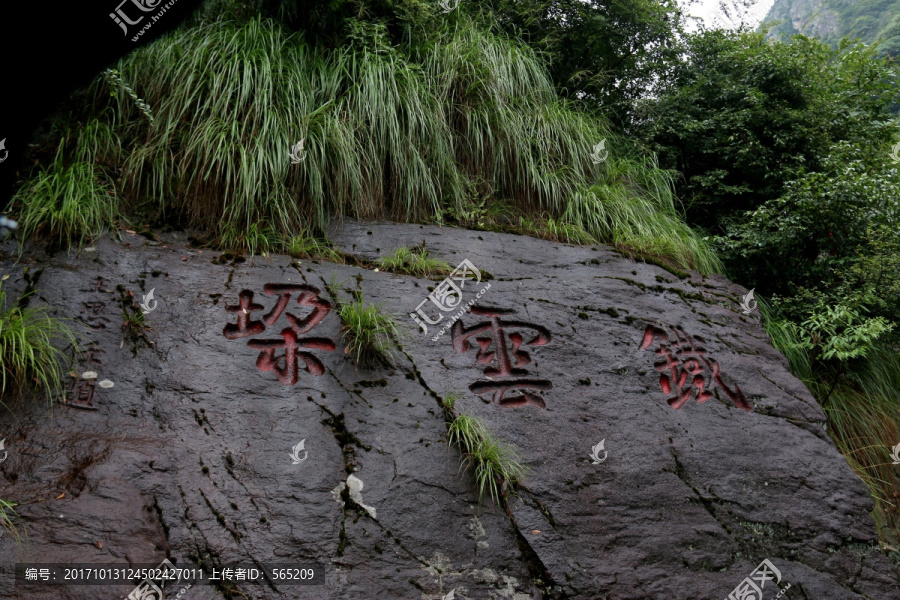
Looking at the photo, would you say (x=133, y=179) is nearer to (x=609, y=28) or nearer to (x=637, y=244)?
(x=637, y=244)

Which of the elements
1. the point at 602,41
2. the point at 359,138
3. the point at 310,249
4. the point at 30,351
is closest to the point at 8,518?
the point at 30,351

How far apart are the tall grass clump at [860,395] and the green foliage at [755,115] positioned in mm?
1122

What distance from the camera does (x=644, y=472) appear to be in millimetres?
3131

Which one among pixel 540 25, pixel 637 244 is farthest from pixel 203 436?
pixel 540 25

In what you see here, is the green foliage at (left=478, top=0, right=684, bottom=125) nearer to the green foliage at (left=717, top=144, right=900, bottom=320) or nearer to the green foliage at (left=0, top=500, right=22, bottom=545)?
the green foliage at (left=717, top=144, right=900, bottom=320)

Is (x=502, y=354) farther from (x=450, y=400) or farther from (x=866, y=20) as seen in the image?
(x=866, y=20)

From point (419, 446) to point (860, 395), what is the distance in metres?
3.60

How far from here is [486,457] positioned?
2.95m

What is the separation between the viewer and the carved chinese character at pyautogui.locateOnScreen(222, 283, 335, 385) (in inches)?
123

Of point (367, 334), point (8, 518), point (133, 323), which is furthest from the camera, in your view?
point (367, 334)

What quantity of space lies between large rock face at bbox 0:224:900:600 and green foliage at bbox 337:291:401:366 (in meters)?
0.06

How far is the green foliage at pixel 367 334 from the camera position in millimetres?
3219

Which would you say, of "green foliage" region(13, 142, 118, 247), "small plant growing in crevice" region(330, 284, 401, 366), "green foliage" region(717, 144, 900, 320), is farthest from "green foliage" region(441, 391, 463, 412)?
"green foliage" region(717, 144, 900, 320)

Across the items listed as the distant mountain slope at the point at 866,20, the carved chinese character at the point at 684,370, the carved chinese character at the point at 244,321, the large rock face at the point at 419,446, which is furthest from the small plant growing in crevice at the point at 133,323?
the distant mountain slope at the point at 866,20
